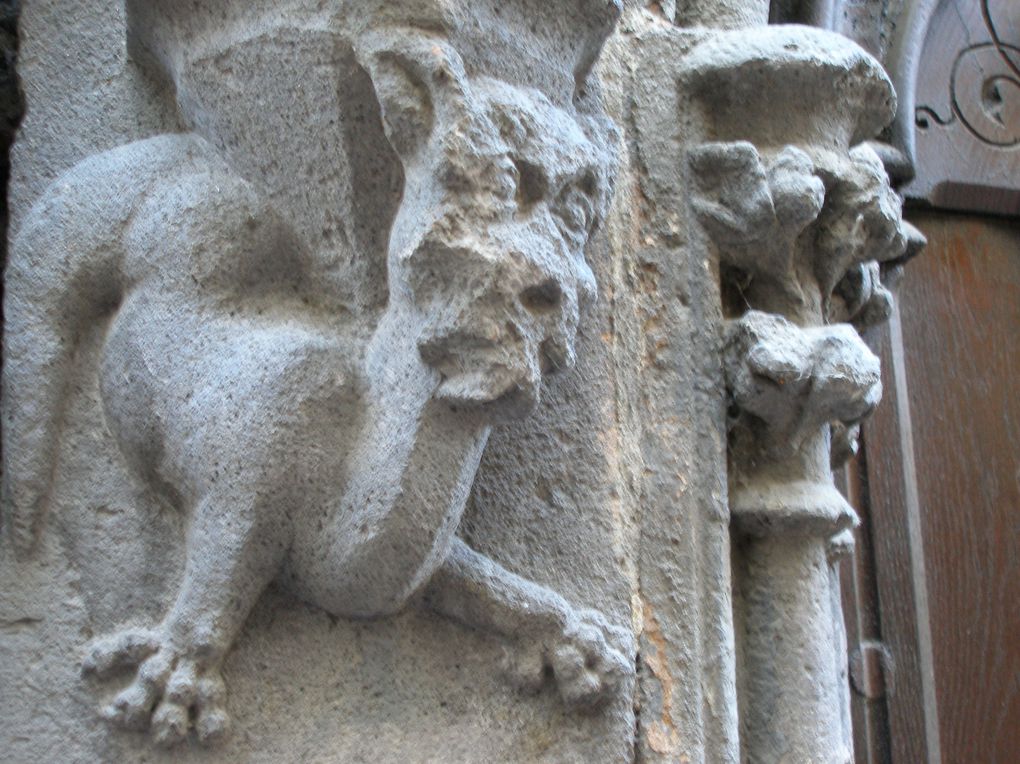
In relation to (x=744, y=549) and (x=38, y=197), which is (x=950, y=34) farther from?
(x=38, y=197)

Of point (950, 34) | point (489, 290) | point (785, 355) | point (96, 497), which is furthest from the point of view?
point (950, 34)

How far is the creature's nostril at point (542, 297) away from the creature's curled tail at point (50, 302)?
0.34m

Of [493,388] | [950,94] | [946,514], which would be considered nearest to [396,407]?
[493,388]

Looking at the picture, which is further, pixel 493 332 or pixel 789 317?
pixel 789 317

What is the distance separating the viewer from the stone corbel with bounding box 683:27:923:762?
1.07 meters

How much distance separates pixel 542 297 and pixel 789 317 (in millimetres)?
407

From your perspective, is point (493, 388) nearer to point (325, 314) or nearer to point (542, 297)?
point (542, 297)

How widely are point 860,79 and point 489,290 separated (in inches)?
21.5

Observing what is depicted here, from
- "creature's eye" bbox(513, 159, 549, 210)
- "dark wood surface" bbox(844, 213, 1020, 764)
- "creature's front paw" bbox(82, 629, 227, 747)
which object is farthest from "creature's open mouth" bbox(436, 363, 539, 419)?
"dark wood surface" bbox(844, 213, 1020, 764)

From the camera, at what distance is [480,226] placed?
82 cm

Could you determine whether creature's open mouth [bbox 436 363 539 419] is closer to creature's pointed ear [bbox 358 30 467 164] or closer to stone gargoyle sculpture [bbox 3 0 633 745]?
stone gargoyle sculpture [bbox 3 0 633 745]

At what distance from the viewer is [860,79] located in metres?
1.15

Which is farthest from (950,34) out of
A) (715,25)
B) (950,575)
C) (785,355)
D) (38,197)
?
(38,197)

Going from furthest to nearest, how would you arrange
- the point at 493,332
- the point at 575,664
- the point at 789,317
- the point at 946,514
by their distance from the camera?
the point at 946,514
the point at 789,317
the point at 575,664
the point at 493,332
